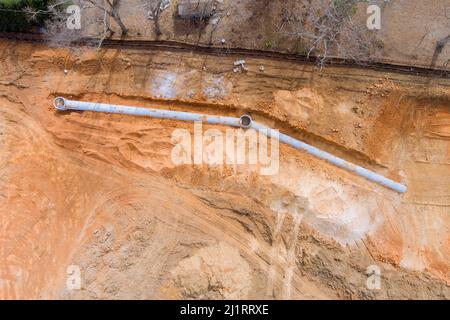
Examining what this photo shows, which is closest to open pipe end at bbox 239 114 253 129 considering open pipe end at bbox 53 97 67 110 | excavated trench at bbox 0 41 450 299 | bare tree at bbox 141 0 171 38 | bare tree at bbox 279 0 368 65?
excavated trench at bbox 0 41 450 299

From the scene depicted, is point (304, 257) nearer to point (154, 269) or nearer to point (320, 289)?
point (320, 289)

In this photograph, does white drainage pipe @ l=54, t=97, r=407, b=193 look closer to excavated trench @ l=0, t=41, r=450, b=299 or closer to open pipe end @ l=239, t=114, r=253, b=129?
open pipe end @ l=239, t=114, r=253, b=129

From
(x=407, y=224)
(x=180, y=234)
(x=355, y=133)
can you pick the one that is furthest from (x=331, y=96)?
(x=180, y=234)

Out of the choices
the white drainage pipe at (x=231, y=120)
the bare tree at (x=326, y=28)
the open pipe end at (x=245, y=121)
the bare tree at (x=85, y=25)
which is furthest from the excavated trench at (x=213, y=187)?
the bare tree at (x=326, y=28)

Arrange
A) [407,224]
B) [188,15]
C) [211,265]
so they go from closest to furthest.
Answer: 1. [211,265]
2. [407,224]
3. [188,15]

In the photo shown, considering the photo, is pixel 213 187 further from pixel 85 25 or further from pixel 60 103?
pixel 85 25

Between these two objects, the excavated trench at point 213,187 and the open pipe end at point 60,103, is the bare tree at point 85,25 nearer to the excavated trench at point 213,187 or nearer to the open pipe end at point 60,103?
the excavated trench at point 213,187

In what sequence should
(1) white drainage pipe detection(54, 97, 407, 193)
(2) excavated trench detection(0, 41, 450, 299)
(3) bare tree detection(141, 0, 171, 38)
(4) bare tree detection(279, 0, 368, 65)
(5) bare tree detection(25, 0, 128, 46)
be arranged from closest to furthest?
(2) excavated trench detection(0, 41, 450, 299) < (1) white drainage pipe detection(54, 97, 407, 193) < (4) bare tree detection(279, 0, 368, 65) < (3) bare tree detection(141, 0, 171, 38) < (5) bare tree detection(25, 0, 128, 46)
